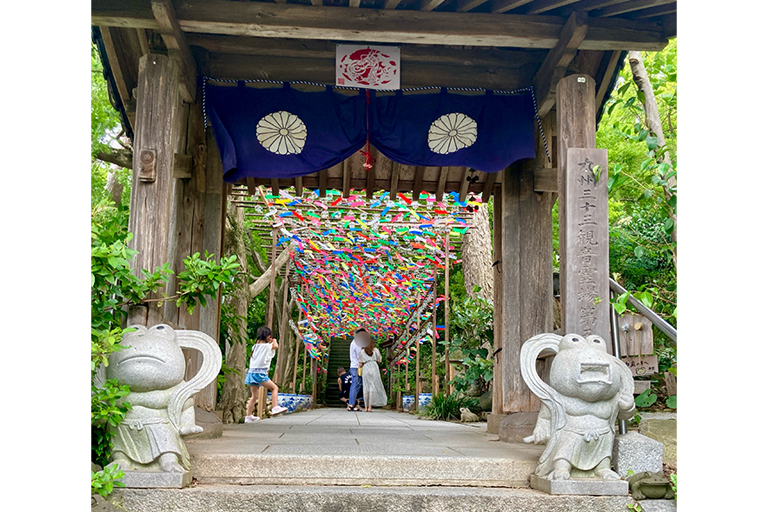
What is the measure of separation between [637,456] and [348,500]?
1.66 meters

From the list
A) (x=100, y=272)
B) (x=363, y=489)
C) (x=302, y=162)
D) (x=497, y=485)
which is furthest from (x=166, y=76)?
(x=497, y=485)

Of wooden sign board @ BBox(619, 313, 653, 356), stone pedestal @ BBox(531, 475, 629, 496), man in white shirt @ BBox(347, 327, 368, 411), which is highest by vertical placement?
wooden sign board @ BBox(619, 313, 653, 356)

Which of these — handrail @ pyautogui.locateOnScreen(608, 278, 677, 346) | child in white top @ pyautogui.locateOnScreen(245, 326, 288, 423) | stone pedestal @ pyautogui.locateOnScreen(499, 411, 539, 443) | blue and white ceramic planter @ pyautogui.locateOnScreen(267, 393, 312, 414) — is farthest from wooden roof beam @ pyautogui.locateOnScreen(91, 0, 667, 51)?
blue and white ceramic planter @ pyautogui.locateOnScreen(267, 393, 312, 414)

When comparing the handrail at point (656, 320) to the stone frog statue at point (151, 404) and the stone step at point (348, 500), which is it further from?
the stone frog statue at point (151, 404)

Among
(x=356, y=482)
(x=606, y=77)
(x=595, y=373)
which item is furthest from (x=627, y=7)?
(x=356, y=482)

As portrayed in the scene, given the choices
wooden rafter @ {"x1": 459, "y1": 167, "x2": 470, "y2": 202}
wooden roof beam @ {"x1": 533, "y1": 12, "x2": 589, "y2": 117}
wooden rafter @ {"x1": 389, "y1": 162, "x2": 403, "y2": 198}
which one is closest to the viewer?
wooden roof beam @ {"x1": 533, "y1": 12, "x2": 589, "y2": 117}

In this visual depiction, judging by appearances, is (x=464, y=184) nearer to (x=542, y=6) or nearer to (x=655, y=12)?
(x=542, y=6)

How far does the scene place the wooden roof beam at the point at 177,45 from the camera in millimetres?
4335

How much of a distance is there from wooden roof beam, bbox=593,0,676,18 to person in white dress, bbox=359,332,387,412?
33.3 feet

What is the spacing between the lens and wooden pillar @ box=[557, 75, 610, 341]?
420cm

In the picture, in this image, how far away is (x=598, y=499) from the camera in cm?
348

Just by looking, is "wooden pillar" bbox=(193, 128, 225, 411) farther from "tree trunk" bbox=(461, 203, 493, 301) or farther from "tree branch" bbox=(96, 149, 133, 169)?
"tree trunk" bbox=(461, 203, 493, 301)

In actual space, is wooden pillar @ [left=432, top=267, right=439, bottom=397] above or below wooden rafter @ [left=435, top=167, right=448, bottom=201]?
below

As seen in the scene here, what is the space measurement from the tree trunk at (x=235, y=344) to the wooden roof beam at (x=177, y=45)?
104 inches
